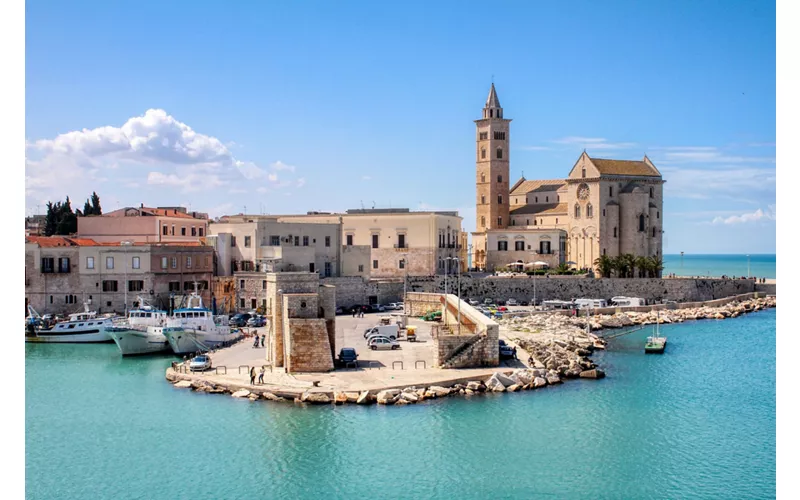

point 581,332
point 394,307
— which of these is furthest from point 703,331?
point 394,307

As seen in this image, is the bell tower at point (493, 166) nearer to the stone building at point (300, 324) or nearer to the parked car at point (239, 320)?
the parked car at point (239, 320)

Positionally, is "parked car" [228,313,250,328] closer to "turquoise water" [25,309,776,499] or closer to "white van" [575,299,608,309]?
"turquoise water" [25,309,776,499]

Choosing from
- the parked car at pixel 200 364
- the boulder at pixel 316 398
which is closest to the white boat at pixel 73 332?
the parked car at pixel 200 364

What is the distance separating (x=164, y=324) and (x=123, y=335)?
2.00m

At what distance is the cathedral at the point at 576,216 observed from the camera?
61.6m

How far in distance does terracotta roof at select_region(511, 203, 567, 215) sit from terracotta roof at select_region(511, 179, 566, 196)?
2377mm

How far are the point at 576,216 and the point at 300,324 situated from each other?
38299 millimetres

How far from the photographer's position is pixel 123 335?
35875 millimetres

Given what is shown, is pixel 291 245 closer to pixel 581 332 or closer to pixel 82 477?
pixel 581 332

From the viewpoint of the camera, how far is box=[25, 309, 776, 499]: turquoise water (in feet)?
65.3

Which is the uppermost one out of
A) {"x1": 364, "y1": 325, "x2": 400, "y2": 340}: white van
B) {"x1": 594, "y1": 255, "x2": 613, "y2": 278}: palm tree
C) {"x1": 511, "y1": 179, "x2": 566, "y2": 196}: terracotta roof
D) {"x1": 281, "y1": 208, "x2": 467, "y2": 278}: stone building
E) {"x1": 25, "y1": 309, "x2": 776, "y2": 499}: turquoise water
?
{"x1": 511, "y1": 179, "x2": 566, "y2": 196}: terracotta roof

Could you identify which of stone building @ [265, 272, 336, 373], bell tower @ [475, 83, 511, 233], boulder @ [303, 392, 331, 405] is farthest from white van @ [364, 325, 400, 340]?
bell tower @ [475, 83, 511, 233]

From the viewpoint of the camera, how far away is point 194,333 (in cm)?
3591

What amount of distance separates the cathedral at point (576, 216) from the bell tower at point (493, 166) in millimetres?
80
